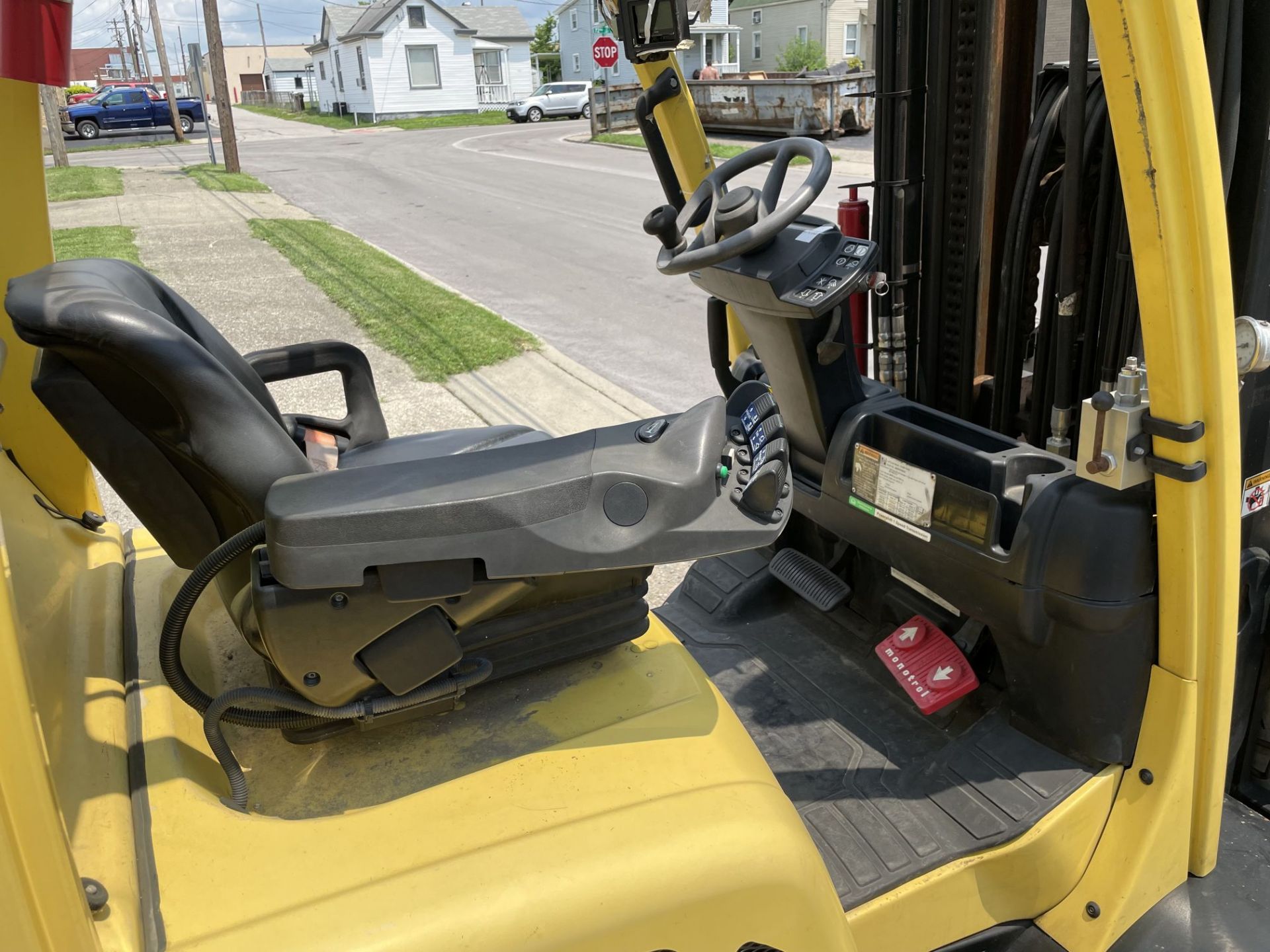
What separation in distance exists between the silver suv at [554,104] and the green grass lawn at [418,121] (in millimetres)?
872

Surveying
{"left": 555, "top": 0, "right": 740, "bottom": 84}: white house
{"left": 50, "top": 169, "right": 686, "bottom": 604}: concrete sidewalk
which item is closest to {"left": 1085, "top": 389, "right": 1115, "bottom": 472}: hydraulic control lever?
{"left": 50, "top": 169, "right": 686, "bottom": 604}: concrete sidewalk

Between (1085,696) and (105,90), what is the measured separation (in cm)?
3976

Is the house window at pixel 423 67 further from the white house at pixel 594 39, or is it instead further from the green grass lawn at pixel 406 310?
the green grass lawn at pixel 406 310

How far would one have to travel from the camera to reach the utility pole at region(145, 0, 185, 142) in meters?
30.2

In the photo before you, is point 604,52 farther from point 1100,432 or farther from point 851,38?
point 851,38

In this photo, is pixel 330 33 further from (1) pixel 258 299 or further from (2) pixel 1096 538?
(2) pixel 1096 538

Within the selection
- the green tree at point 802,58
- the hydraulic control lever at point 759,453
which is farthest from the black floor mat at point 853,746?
the green tree at point 802,58

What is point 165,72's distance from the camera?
30781 mm

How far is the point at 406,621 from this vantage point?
4.67ft

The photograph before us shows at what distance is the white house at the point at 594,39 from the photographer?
3550 centimetres

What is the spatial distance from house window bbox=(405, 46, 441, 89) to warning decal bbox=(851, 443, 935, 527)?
153ft

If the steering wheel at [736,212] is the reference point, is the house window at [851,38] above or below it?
above

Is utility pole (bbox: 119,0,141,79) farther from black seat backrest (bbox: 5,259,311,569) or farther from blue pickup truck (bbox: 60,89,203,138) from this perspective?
black seat backrest (bbox: 5,259,311,569)

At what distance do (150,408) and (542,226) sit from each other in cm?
1152
